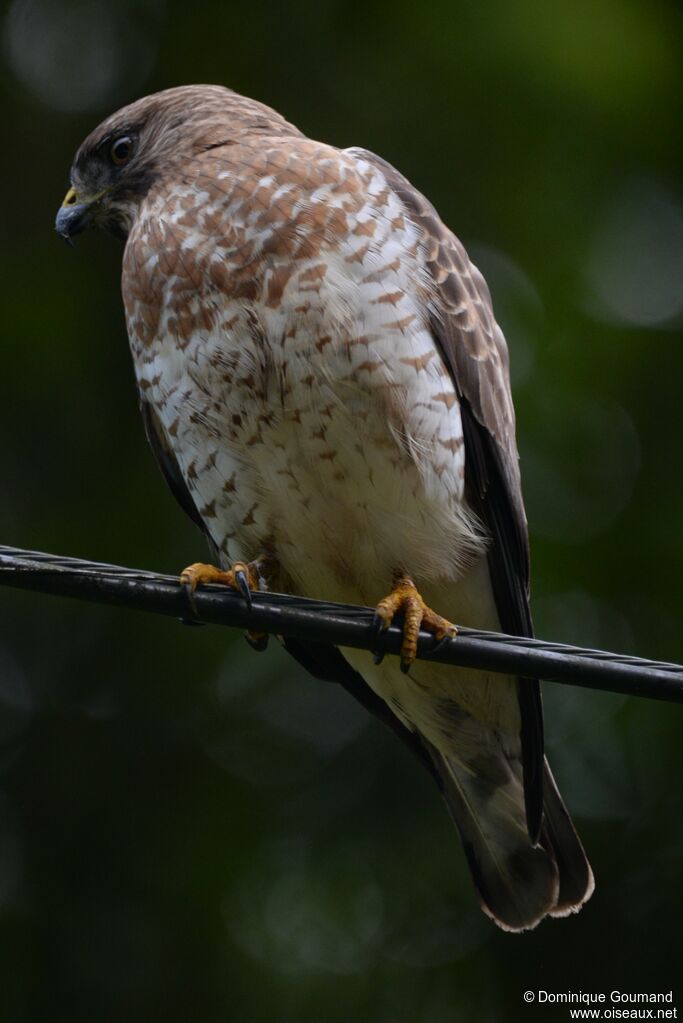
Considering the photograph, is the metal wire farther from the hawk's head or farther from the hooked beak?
the hooked beak

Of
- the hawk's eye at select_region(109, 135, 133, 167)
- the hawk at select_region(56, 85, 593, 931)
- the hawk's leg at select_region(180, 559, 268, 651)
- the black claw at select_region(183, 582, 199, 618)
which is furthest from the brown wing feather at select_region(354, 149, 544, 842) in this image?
the black claw at select_region(183, 582, 199, 618)

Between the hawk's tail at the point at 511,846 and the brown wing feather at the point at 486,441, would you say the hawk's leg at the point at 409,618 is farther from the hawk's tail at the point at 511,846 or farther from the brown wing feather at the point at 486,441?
the hawk's tail at the point at 511,846

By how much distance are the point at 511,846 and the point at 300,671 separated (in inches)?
91.7

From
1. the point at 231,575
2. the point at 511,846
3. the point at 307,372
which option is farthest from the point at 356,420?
the point at 511,846

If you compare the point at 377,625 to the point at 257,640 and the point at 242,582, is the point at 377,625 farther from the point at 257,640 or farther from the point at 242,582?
the point at 257,640

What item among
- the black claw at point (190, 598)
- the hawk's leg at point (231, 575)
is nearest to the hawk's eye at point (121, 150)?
the hawk's leg at point (231, 575)

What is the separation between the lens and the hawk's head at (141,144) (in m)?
4.82

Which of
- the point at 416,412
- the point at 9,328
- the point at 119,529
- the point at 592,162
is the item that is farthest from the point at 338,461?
the point at 592,162

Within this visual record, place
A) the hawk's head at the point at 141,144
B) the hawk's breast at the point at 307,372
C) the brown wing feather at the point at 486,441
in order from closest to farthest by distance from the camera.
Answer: the hawk's breast at the point at 307,372
the brown wing feather at the point at 486,441
the hawk's head at the point at 141,144

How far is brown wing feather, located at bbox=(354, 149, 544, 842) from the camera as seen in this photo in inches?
171

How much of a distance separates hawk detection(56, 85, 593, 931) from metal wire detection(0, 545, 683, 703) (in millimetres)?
413

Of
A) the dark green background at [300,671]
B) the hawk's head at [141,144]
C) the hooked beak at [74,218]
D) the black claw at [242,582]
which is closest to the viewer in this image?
the black claw at [242,582]

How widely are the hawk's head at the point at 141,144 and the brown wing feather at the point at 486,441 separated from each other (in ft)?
1.92

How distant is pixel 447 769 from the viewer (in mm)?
4891
